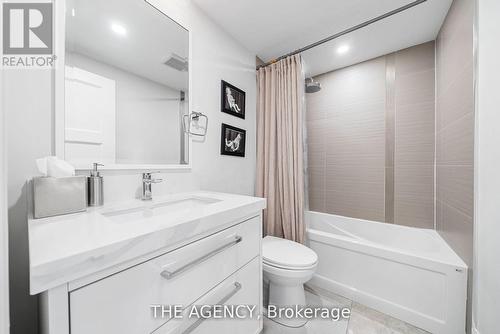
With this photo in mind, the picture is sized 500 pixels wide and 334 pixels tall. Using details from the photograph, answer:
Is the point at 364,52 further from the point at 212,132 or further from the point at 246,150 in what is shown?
the point at 212,132

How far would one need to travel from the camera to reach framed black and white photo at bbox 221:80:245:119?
1.68 m

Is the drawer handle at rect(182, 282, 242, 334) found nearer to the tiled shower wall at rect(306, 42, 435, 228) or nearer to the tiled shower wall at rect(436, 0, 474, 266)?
the tiled shower wall at rect(436, 0, 474, 266)

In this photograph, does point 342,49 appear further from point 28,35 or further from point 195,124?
point 28,35

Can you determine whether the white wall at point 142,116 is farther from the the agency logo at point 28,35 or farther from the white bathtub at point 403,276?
the white bathtub at point 403,276

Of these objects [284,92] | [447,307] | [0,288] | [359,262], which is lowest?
[447,307]

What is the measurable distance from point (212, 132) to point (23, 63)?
1025mm

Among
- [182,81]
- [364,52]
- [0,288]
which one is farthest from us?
[364,52]

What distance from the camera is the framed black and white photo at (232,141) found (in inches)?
66.2

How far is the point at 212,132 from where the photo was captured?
5.24ft

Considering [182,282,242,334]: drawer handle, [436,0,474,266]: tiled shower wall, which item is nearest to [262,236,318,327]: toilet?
[182,282,242,334]: drawer handle

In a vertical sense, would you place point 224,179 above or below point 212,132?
below

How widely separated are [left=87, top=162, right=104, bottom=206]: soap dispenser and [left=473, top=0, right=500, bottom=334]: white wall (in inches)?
72.5

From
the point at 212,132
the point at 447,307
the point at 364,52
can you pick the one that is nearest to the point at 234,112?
the point at 212,132

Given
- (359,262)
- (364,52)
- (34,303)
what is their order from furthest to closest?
(364,52)
(359,262)
(34,303)
